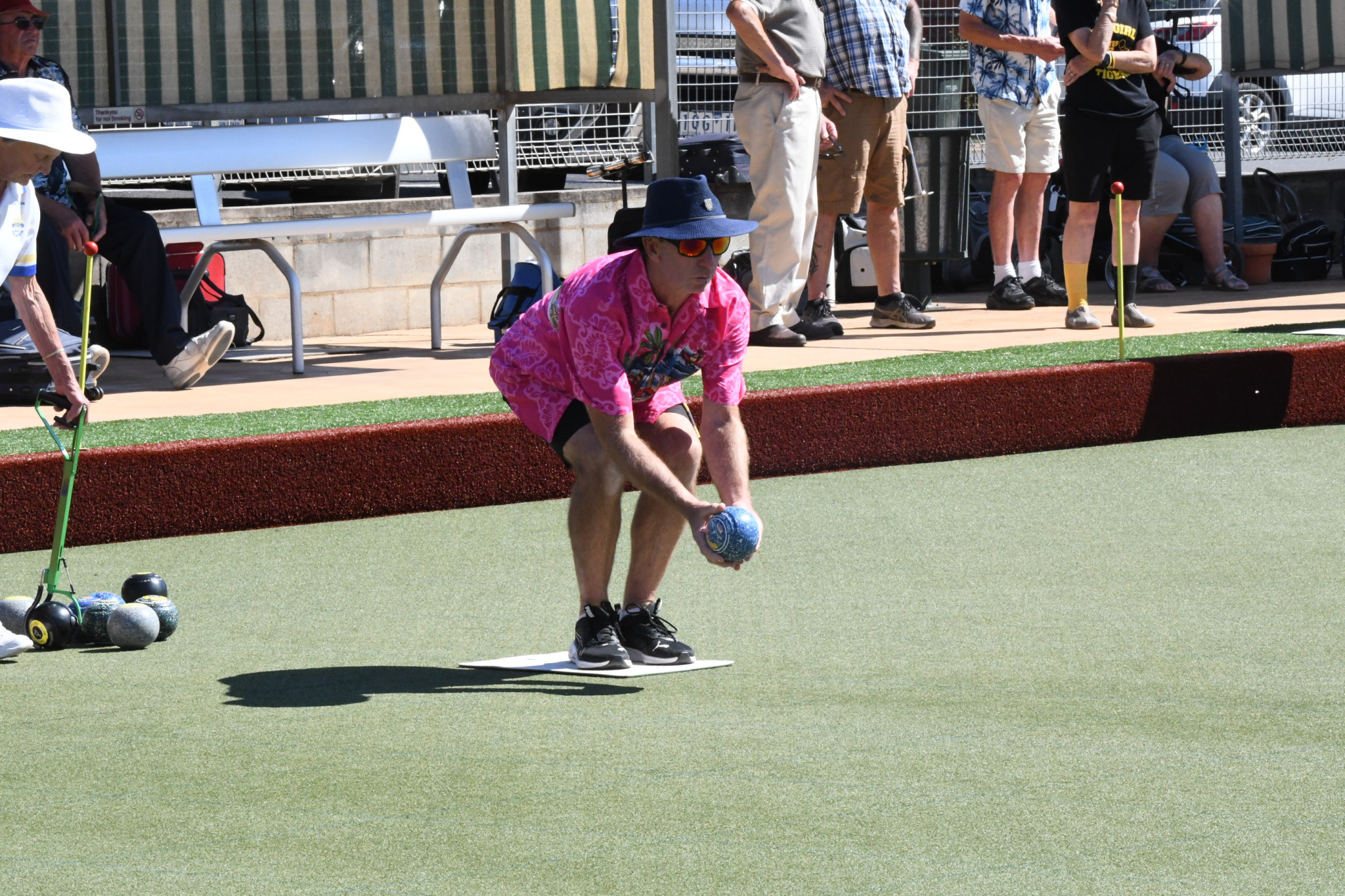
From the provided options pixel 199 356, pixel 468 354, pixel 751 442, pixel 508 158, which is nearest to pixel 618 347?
pixel 751 442

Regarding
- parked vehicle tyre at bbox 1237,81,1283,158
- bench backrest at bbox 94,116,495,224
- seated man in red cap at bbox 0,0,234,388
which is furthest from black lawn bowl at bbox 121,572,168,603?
parked vehicle tyre at bbox 1237,81,1283,158

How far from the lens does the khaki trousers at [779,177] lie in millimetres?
8391

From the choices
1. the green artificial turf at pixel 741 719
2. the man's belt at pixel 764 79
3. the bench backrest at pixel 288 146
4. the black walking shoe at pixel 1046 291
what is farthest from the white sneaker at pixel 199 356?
the black walking shoe at pixel 1046 291

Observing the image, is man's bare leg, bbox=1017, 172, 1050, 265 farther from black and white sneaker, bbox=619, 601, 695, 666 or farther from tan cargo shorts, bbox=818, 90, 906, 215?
black and white sneaker, bbox=619, 601, 695, 666

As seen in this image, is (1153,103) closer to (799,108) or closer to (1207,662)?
(799,108)

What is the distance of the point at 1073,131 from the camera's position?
345 inches

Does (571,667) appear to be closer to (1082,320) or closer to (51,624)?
(51,624)

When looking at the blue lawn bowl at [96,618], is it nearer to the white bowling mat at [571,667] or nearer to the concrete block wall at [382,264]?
the white bowling mat at [571,667]

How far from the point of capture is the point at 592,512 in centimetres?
420

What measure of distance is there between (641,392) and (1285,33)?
9747 millimetres

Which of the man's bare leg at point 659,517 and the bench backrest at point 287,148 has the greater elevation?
the bench backrest at point 287,148

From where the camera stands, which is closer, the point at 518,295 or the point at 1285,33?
the point at 518,295

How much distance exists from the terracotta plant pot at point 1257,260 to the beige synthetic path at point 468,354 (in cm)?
56

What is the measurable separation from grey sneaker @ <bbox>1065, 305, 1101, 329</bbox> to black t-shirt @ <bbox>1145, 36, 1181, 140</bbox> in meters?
1.98
